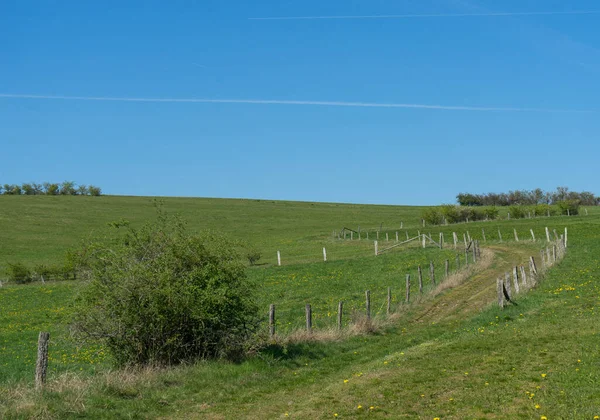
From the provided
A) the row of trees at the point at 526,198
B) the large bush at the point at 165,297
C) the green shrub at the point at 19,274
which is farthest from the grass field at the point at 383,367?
the row of trees at the point at 526,198

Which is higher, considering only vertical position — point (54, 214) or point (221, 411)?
point (54, 214)

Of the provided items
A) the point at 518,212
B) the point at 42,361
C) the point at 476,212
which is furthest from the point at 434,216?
the point at 42,361

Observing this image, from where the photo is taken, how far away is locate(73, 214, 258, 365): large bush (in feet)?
60.6

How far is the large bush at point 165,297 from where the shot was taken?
60.6 ft

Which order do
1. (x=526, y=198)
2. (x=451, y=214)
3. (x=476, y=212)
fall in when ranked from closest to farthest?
(x=451, y=214)
(x=476, y=212)
(x=526, y=198)

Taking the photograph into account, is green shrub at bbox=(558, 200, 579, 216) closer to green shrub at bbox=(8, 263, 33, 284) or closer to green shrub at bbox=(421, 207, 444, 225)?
green shrub at bbox=(421, 207, 444, 225)

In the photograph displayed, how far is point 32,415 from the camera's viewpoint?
12523 millimetres

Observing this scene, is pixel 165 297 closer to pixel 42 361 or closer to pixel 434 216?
pixel 42 361

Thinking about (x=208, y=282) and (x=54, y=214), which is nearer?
(x=208, y=282)

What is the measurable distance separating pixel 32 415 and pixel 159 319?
6078 mm

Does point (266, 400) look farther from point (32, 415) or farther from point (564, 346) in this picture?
point (564, 346)

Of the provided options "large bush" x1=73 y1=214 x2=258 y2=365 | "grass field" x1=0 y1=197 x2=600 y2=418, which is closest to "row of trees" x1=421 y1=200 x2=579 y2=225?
"grass field" x1=0 y1=197 x2=600 y2=418

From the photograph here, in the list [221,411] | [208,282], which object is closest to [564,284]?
[208,282]

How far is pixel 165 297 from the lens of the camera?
1850cm
